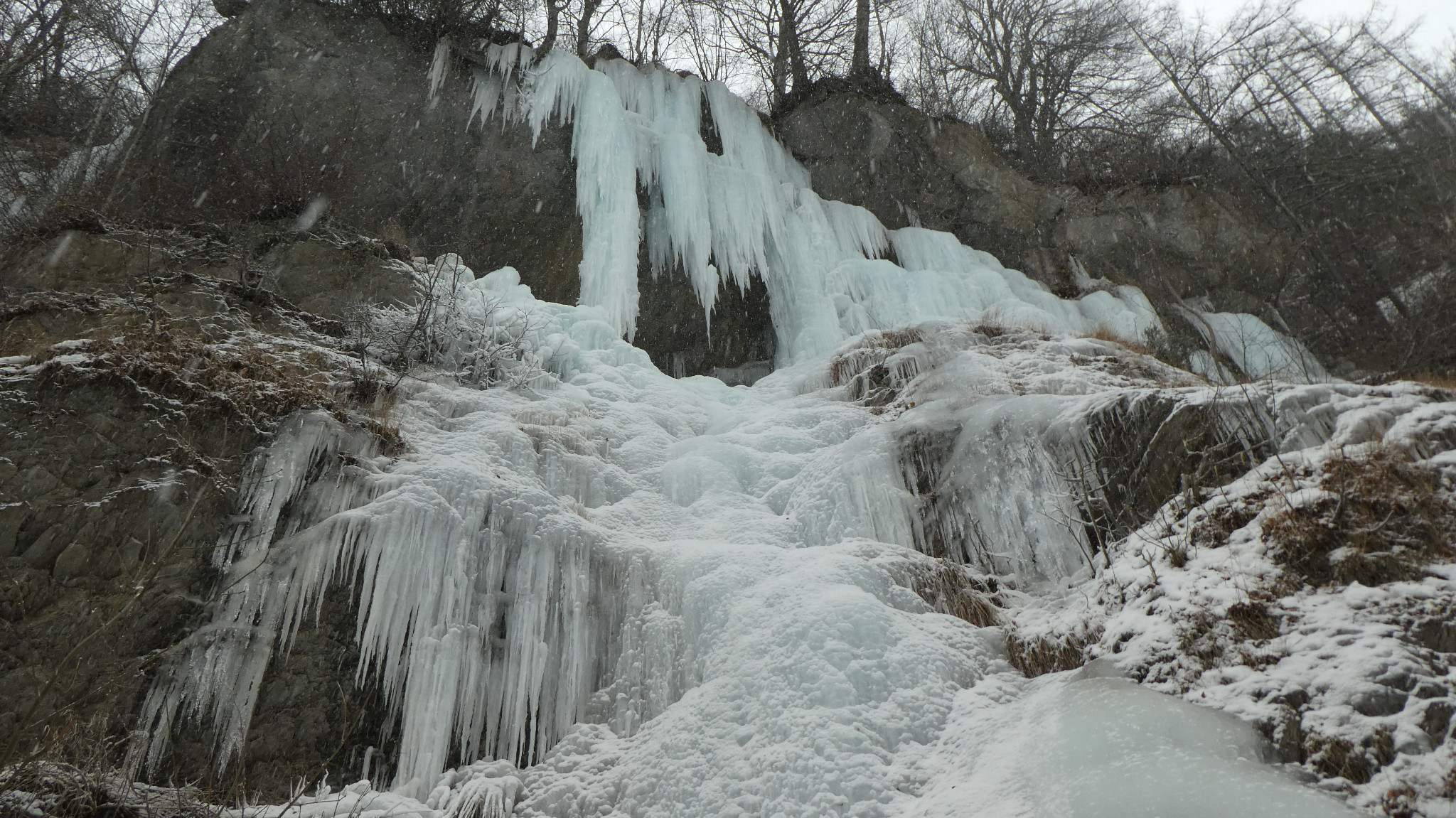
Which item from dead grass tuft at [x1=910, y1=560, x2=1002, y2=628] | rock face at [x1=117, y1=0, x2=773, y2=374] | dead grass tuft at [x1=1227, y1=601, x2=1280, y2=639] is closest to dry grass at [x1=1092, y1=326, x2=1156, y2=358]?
dead grass tuft at [x1=910, y1=560, x2=1002, y2=628]

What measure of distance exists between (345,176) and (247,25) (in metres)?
2.93

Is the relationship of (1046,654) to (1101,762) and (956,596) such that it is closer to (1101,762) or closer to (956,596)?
(956,596)

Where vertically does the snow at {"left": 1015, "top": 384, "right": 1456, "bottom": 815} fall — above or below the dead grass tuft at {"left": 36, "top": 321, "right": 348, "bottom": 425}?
below

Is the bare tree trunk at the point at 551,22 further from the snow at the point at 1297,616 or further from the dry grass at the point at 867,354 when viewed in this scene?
the snow at the point at 1297,616

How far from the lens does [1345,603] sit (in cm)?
280

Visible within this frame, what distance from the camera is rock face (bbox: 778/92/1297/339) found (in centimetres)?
1254

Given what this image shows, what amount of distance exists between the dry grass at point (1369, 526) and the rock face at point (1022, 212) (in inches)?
384

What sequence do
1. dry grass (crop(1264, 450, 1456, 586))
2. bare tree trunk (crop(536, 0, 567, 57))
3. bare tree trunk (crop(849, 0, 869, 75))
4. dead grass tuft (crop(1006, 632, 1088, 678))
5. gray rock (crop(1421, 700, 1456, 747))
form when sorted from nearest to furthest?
gray rock (crop(1421, 700, 1456, 747))
dry grass (crop(1264, 450, 1456, 586))
dead grass tuft (crop(1006, 632, 1088, 678))
bare tree trunk (crop(536, 0, 567, 57))
bare tree trunk (crop(849, 0, 869, 75))

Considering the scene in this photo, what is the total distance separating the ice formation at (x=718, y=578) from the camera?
119 inches

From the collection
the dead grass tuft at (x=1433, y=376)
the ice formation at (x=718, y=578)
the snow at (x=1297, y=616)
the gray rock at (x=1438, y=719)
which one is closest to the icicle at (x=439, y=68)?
the ice formation at (x=718, y=578)

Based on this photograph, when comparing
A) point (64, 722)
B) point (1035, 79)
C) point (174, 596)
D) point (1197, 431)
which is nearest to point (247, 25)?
point (174, 596)

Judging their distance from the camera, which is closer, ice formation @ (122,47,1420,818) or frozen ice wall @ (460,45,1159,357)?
ice formation @ (122,47,1420,818)

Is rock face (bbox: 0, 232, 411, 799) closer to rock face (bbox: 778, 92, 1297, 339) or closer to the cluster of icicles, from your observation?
the cluster of icicles

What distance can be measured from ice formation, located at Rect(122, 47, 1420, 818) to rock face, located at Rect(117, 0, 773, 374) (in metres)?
2.97
